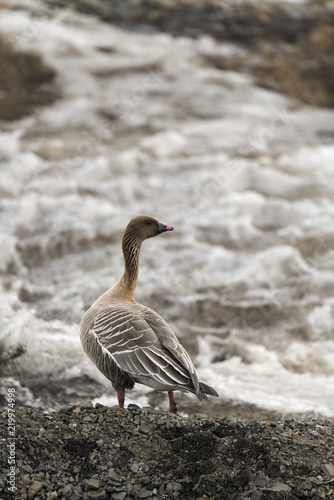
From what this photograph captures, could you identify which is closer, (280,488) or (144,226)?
(280,488)

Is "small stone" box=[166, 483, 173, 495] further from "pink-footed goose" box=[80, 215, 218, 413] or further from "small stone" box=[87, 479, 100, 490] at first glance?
"pink-footed goose" box=[80, 215, 218, 413]

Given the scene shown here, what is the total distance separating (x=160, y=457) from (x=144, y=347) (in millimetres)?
1029

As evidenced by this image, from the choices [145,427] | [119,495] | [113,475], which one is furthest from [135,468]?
[145,427]

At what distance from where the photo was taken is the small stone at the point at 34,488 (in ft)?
14.6

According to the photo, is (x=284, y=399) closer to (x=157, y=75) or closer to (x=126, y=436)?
(x=126, y=436)

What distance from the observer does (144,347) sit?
559cm

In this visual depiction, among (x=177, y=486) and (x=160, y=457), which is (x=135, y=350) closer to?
(x=160, y=457)

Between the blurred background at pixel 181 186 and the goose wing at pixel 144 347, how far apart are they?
2.27 m

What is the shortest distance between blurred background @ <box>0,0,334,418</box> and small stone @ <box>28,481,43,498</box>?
123 inches

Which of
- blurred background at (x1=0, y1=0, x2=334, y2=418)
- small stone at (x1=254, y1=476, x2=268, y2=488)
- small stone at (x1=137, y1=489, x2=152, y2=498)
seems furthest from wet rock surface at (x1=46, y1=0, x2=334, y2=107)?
small stone at (x1=137, y1=489, x2=152, y2=498)

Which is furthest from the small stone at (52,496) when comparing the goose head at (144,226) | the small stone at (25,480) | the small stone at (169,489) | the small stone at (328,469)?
the goose head at (144,226)

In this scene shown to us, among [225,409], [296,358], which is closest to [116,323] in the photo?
[225,409]

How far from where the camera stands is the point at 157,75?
22.6m

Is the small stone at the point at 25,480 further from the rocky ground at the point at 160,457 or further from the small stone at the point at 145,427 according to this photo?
the small stone at the point at 145,427
